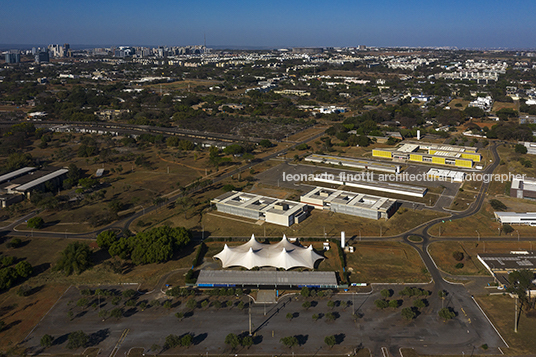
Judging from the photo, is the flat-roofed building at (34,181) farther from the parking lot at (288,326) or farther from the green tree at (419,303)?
the green tree at (419,303)

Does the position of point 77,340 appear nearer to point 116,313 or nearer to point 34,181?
Answer: point 116,313

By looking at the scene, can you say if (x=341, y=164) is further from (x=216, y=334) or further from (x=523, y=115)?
(x=523, y=115)

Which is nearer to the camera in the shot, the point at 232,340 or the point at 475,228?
the point at 232,340

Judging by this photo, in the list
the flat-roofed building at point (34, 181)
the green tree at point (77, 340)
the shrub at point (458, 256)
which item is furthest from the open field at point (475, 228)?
the flat-roofed building at point (34, 181)

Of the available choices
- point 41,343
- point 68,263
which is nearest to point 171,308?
point 41,343

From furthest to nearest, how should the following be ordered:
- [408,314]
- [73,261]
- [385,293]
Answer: [73,261] < [385,293] < [408,314]

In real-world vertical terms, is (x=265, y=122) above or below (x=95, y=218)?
above

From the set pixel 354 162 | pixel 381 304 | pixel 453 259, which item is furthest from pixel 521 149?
pixel 381 304
